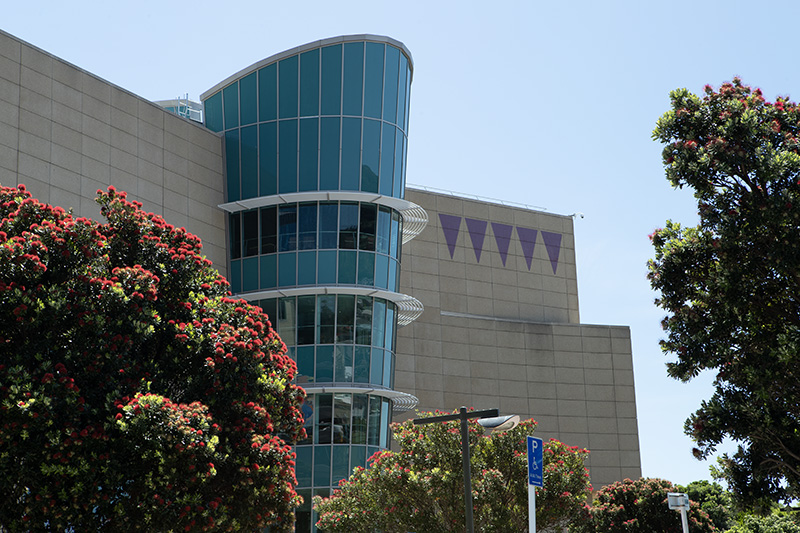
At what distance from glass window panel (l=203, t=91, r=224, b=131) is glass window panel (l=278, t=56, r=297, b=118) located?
3.95 meters

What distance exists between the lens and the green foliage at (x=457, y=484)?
26719 mm

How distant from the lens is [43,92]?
35.2 meters

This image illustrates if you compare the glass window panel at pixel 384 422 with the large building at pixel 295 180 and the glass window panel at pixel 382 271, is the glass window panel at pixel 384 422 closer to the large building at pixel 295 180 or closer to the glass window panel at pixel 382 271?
the large building at pixel 295 180

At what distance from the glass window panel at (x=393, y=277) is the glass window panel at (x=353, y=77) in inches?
268

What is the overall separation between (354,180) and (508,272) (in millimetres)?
20062

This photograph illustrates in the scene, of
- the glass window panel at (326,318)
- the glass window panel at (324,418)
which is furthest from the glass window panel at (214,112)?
the glass window panel at (324,418)

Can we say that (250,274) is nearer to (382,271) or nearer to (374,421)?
(382,271)

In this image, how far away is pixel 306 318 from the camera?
38344mm

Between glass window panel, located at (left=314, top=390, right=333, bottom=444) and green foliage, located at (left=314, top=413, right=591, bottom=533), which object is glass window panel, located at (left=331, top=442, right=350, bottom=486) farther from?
green foliage, located at (left=314, top=413, right=591, bottom=533)

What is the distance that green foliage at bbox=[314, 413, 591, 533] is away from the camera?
26.7 meters

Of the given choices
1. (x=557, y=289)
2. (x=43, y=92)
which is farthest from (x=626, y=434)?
(x=43, y=92)

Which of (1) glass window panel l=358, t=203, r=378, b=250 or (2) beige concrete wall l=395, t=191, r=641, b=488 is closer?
(1) glass window panel l=358, t=203, r=378, b=250

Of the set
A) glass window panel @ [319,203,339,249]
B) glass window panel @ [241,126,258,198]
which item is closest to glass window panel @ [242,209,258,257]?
glass window panel @ [241,126,258,198]

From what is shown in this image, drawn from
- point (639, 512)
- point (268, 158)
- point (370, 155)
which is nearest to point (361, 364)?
point (370, 155)
